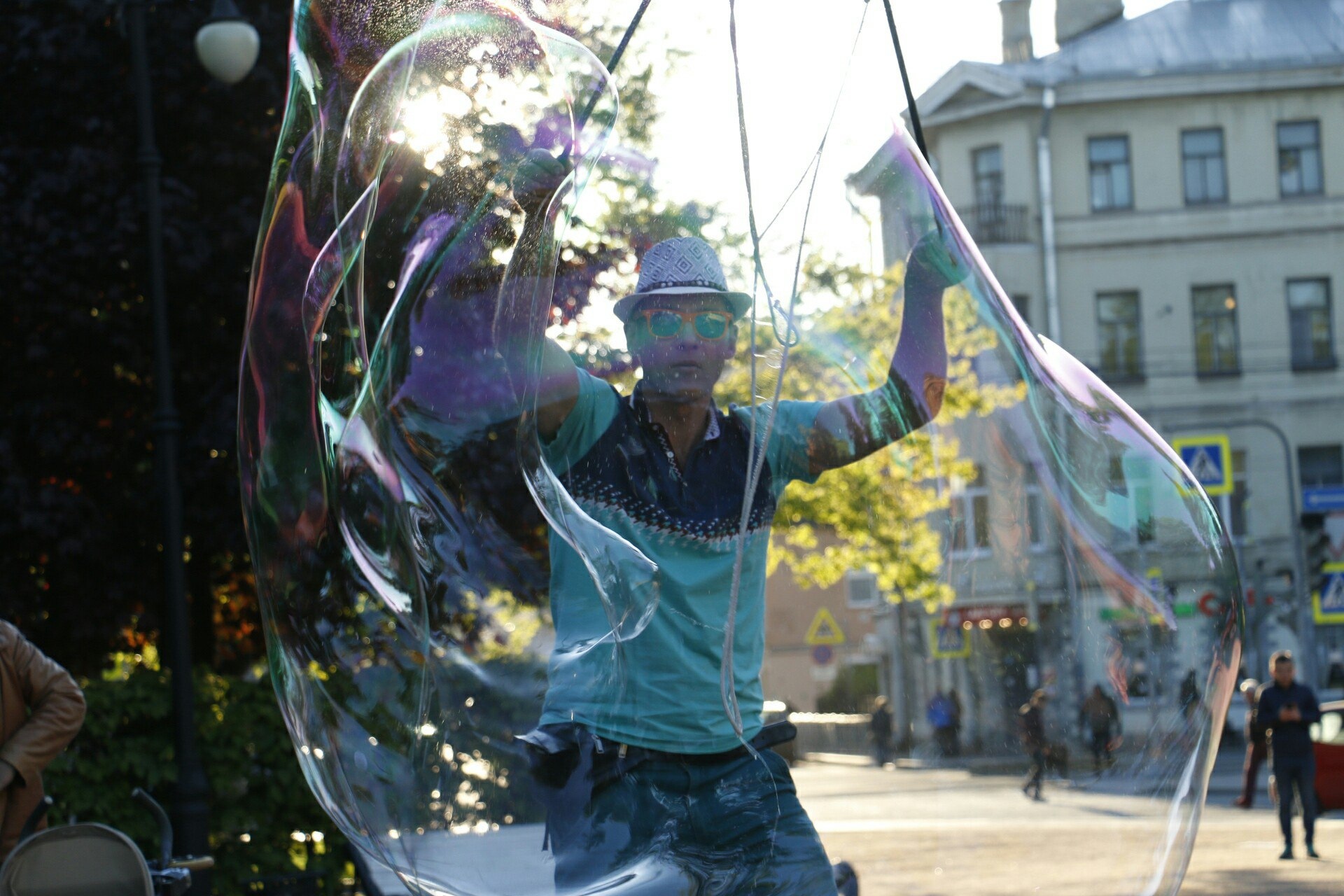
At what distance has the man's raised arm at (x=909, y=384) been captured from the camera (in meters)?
2.64

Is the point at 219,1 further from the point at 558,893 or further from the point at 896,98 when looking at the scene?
the point at 558,893

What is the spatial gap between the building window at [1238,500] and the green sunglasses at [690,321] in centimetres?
2901

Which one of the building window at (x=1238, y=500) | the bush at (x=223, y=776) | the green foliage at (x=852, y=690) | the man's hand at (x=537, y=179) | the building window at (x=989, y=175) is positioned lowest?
the bush at (x=223, y=776)

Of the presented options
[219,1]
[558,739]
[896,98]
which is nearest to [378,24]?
[896,98]

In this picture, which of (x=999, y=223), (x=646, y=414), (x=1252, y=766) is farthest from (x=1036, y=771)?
(x=999, y=223)

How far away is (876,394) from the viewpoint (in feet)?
8.87

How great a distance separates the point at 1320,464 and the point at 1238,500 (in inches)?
84.9

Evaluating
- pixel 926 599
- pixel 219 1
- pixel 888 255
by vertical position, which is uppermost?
pixel 219 1

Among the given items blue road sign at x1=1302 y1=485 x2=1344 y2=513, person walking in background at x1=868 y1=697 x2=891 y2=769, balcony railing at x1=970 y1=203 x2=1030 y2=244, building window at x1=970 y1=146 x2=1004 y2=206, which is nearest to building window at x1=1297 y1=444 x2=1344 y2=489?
balcony railing at x1=970 y1=203 x2=1030 y2=244

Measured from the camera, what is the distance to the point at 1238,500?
3094cm

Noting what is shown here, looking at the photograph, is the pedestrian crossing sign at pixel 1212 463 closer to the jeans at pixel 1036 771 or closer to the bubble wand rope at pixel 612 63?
the jeans at pixel 1036 771

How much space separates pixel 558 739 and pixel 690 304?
689 millimetres

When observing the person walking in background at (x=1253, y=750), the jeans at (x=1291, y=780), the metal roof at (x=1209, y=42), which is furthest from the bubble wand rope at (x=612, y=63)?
the metal roof at (x=1209, y=42)

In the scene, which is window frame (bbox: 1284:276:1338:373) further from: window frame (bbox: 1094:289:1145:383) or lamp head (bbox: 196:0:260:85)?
lamp head (bbox: 196:0:260:85)
